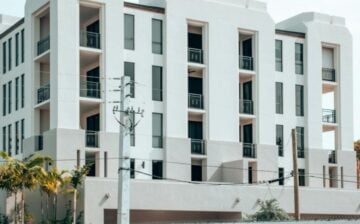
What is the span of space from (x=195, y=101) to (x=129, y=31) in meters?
6.70

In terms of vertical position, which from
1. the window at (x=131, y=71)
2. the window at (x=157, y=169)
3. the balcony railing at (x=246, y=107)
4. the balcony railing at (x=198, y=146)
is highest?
the window at (x=131, y=71)

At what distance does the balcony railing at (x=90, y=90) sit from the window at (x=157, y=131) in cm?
410

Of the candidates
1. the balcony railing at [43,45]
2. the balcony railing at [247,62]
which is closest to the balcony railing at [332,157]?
the balcony railing at [247,62]

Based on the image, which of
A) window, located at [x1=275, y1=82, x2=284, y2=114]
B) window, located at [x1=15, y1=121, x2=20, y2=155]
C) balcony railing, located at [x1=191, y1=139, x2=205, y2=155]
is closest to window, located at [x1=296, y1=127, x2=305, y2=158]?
window, located at [x1=275, y1=82, x2=284, y2=114]

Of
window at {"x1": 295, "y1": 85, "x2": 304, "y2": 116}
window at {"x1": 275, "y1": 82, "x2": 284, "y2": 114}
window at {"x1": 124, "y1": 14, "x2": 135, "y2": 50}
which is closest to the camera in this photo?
window at {"x1": 124, "y1": 14, "x2": 135, "y2": 50}

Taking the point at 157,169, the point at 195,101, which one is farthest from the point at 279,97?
the point at 157,169

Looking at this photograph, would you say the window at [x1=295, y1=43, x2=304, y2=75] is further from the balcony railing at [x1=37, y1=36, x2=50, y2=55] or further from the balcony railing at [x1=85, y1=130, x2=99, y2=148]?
the balcony railing at [x1=37, y1=36, x2=50, y2=55]

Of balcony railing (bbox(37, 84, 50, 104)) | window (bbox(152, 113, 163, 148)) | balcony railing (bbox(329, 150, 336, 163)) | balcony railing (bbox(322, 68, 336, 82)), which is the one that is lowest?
balcony railing (bbox(329, 150, 336, 163))

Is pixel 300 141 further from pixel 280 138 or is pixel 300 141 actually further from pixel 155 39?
pixel 155 39

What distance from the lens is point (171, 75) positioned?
61.8 metres

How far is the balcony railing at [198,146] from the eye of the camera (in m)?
62.8

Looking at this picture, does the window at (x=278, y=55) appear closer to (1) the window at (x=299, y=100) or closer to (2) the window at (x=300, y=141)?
(1) the window at (x=299, y=100)

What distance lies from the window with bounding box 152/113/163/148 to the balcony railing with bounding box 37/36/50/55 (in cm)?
817

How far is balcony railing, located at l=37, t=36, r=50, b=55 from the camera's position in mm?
60188
